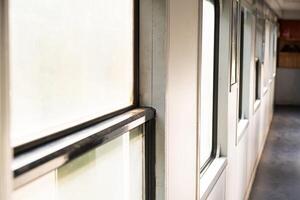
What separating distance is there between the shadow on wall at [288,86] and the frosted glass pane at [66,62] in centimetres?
1202

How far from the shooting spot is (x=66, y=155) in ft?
3.59

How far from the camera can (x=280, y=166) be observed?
6.73m

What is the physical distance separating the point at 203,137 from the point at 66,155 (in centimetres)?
220

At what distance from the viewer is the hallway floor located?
5.47m

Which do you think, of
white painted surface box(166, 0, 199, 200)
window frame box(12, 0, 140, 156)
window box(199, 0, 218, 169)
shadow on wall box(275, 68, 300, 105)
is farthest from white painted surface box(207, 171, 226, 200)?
shadow on wall box(275, 68, 300, 105)

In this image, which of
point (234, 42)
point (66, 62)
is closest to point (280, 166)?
point (234, 42)

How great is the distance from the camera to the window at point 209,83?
3158 millimetres

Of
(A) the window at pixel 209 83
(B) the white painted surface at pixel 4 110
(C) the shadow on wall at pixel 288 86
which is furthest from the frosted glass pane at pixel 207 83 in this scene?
(C) the shadow on wall at pixel 288 86

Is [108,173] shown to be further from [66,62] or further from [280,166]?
[280,166]

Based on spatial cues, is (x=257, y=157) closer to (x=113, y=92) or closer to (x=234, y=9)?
(x=234, y=9)

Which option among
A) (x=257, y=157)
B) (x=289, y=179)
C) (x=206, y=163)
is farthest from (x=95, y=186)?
(x=257, y=157)

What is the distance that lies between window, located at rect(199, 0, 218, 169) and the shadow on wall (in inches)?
399

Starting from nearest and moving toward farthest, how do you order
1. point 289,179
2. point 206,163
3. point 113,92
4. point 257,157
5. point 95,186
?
point 95,186
point 113,92
point 206,163
point 289,179
point 257,157

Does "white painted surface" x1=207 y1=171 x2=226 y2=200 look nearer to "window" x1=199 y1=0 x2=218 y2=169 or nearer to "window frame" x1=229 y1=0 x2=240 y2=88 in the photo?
"window" x1=199 y1=0 x2=218 y2=169
